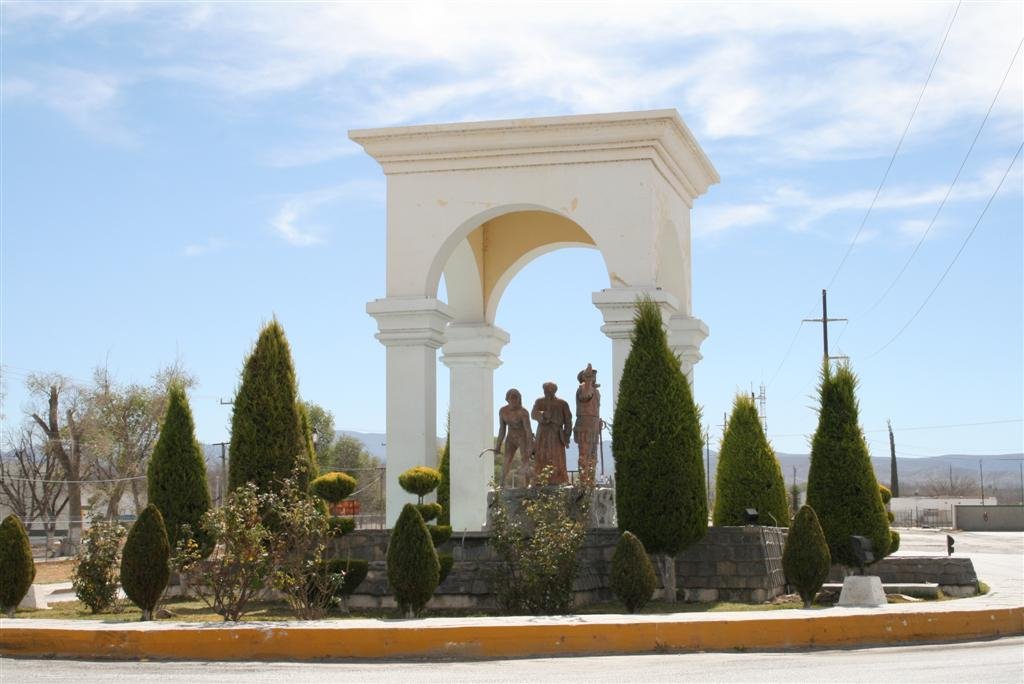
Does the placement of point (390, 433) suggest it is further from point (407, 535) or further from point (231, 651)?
point (231, 651)

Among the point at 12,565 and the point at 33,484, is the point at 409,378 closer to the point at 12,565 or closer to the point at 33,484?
→ the point at 12,565

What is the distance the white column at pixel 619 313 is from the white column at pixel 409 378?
A: 250 centimetres

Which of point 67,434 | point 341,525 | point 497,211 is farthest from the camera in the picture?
point 67,434

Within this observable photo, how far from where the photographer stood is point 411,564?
12.7 m

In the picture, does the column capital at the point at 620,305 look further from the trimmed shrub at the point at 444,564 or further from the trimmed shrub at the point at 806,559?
the trimmed shrub at the point at 444,564

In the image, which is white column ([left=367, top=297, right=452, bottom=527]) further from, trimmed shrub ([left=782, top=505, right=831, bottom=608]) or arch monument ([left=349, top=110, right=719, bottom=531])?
trimmed shrub ([left=782, top=505, right=831, bottom=608])

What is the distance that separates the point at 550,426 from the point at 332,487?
12.3ft

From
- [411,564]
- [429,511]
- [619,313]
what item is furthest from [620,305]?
[411,564]

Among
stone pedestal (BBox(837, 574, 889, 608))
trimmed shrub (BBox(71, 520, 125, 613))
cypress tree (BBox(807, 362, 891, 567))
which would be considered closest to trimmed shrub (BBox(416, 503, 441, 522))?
trimmed shrub (BBox(71, 520, 125, 613))

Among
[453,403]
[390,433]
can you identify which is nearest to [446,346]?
[453,403]

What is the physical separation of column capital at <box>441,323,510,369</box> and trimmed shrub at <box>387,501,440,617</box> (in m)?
7.92

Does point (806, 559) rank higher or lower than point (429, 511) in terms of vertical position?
lower

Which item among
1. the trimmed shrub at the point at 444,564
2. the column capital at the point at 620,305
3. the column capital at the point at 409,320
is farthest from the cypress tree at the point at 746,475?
the trimmed shrub at the point at 444,564

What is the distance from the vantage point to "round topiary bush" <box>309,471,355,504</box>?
49.8 feet
